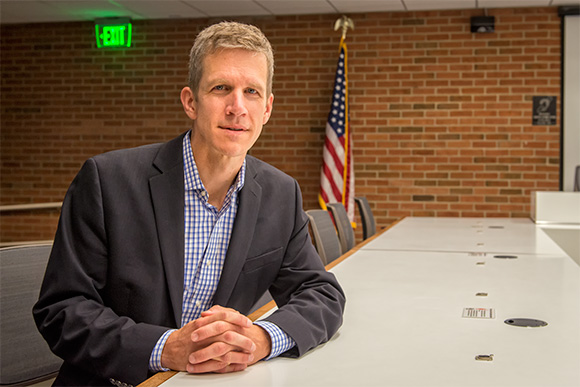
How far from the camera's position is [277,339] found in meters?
1.26

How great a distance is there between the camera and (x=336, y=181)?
20.9 feet

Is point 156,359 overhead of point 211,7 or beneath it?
beneath

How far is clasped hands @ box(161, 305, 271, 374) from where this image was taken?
3.79 feet

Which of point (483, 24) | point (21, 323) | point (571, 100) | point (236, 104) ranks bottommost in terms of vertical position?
point (21, 323)

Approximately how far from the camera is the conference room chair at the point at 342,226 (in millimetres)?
4043

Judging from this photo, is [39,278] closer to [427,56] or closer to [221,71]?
[221,71]

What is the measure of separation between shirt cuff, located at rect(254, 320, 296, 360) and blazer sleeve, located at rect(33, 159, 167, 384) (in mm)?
208

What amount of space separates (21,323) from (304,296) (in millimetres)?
715

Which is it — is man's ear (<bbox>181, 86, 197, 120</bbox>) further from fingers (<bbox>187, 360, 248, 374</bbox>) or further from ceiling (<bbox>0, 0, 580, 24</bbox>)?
ceiling (<bbox>0, 0, 580, 24</bbox>)

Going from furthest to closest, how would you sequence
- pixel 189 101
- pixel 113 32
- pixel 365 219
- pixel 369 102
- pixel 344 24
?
pixel 113 32 < pixel 369 102 < pixel 344 24 < pixel 365 219 < pixel 189 101

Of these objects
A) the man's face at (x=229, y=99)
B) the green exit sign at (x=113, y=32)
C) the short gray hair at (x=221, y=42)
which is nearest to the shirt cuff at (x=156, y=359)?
the man's face at (x=229, y=99)

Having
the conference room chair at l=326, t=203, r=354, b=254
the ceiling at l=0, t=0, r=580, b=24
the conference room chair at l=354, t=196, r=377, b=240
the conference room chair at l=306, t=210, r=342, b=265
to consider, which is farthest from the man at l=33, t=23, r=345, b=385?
the ceiling at l=0, t=0, r=580, b=24

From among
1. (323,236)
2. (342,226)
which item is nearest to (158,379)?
(323,236)

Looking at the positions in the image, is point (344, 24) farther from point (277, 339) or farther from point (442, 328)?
point (277, 339)
